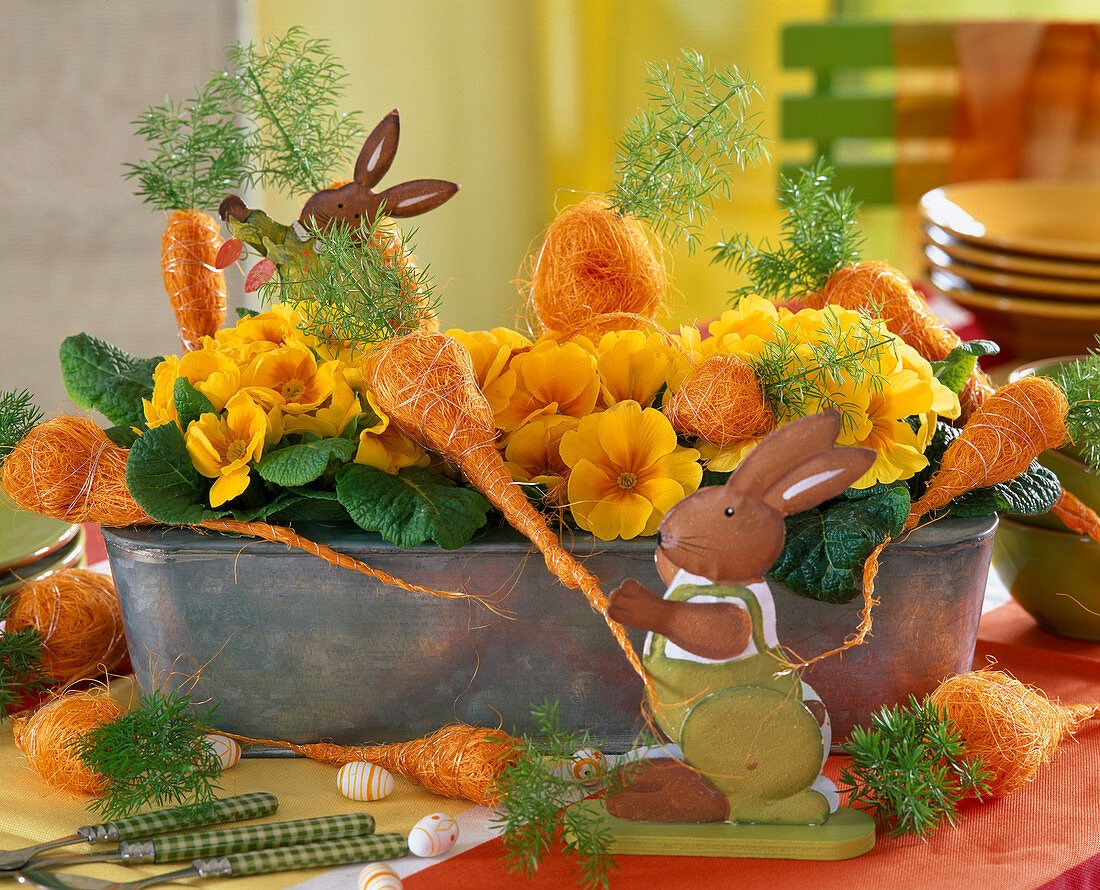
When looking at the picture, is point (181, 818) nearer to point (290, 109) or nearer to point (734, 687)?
point (734, 687)

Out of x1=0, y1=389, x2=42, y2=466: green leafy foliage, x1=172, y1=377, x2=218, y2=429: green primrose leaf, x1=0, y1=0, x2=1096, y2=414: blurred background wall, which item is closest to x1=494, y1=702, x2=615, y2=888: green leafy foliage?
x1=172, y1=377, x2=218, y2=429: green primrose leaf

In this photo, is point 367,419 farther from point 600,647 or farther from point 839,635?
point 839,635

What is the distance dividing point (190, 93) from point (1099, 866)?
6.79 ft

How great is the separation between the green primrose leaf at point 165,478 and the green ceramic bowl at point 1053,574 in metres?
0.49

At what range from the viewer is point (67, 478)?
58cm

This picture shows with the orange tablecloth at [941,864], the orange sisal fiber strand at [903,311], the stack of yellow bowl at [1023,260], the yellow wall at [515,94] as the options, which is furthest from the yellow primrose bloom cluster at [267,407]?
the yellow wall at [515,94]

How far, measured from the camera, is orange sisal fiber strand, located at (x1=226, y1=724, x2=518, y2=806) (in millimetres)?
543

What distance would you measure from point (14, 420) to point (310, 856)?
0.31 meters

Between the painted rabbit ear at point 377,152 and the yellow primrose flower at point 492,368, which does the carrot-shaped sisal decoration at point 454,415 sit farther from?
the painted rabbit ear at point 377,152

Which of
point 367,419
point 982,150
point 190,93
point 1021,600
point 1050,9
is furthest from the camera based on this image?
point 1050,9

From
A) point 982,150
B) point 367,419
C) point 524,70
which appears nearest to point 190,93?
point 524,70

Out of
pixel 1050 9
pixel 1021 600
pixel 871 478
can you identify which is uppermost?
pixel 1050 9

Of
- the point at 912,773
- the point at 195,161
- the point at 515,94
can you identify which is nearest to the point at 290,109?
the point at 195,161

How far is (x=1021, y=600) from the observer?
28.8 inches
